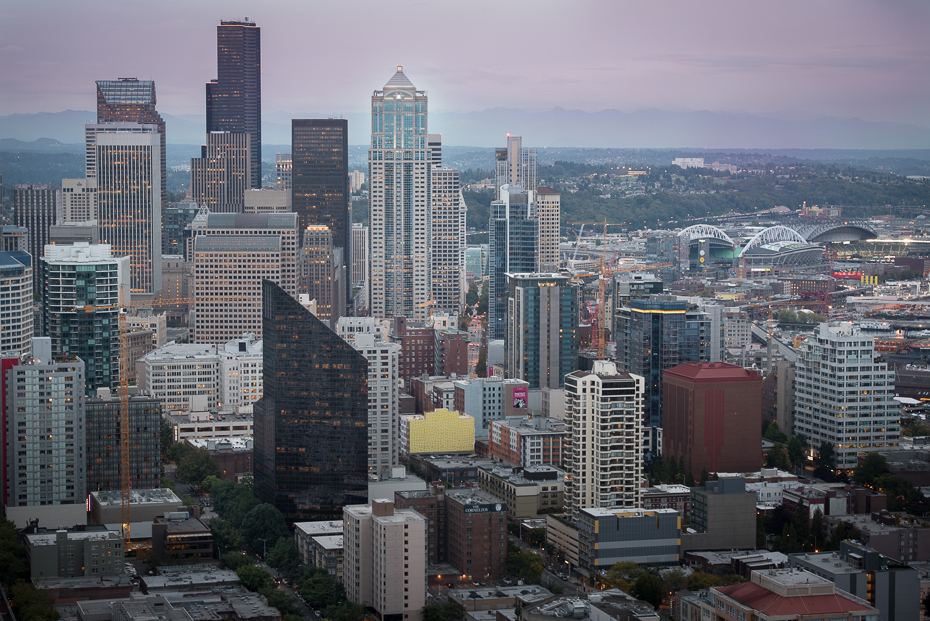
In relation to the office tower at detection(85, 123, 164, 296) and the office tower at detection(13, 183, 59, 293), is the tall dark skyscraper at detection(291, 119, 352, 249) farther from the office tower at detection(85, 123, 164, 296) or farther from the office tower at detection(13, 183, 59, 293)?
the office tower at detection(13, 183, 59, 293)

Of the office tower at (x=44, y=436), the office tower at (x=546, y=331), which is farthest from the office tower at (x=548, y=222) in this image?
the office tower at (x=44, y=436)

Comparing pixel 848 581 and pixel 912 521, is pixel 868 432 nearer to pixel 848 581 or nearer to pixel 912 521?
pixel 912 521

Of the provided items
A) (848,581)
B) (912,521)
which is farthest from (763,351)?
(848,581)

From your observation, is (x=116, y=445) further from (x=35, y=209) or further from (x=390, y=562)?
(x=35, y=209)

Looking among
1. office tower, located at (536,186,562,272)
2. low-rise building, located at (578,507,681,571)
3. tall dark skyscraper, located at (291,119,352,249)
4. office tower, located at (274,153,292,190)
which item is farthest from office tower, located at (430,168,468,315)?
low-rise building, located at (578,507,681,571)

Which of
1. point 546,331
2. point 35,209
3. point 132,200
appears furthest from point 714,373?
point 35,209

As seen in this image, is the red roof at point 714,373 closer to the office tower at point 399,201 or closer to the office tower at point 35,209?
the office tower at point 399,201
